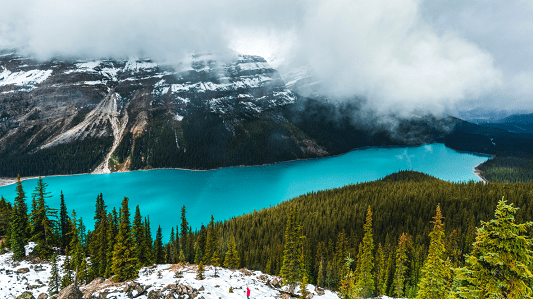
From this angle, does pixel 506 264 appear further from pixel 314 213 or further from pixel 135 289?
pixel 314 213

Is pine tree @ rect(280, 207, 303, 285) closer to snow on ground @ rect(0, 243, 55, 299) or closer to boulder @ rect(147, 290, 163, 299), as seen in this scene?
boulder @ rect(147, 290, 163, 299)

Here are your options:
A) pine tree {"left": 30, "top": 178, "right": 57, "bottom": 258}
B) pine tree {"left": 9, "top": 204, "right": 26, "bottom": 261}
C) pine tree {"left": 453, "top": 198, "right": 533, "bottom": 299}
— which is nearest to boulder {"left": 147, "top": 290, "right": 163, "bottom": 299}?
pine tree {"left": 453, "top": 198, "right": 533, "bottom": 299}

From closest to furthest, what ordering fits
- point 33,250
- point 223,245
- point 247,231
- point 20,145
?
point 33,250
point 223,245
point 247,231
point 20,145

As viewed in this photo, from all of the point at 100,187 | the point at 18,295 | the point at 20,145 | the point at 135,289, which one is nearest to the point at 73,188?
the point at 100,187

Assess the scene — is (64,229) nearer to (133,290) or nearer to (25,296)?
(25,296)

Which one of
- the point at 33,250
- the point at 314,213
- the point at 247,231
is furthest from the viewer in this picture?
the point at 314,213

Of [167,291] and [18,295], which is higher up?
[167,291]
